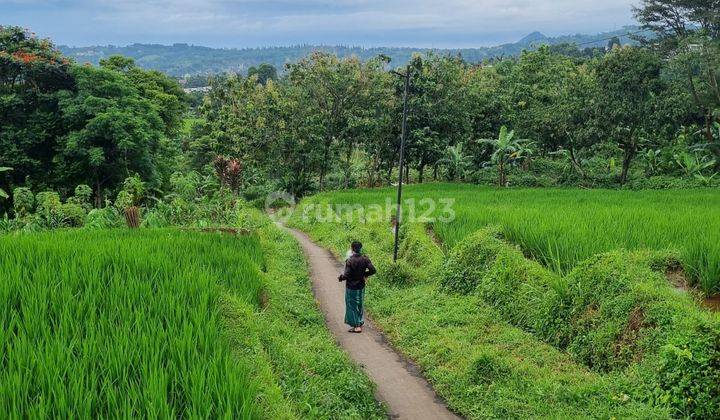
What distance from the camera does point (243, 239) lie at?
38.4ft

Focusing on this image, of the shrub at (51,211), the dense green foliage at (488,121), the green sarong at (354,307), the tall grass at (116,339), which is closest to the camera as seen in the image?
the tall grass at (116,339)

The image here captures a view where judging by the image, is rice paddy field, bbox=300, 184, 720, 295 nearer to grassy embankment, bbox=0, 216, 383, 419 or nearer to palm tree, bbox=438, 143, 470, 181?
grassy embankment, bbox=0, 216, 383, 419

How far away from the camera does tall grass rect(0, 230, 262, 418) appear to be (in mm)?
3535

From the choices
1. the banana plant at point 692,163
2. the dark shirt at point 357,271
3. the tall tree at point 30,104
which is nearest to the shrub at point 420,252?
the dark shirt at point 357,271

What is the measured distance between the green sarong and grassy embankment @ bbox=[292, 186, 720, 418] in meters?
0.54

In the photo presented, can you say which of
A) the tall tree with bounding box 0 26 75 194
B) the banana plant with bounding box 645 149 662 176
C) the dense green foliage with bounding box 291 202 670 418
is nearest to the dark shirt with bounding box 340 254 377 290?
the dense green foliage with bounding box 291 202 670 418

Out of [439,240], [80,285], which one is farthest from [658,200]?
[80,285]

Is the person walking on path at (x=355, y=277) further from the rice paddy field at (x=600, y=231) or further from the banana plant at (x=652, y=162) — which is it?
the banana plant at (x=652, y=162)

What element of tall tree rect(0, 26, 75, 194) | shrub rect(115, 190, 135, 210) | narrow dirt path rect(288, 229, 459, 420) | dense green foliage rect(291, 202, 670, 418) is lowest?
narrow dirt path rect(288, 229, 459, 420)

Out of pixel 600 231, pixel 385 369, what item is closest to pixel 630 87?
pixel 600 231

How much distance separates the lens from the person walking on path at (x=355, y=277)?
8.30 meters

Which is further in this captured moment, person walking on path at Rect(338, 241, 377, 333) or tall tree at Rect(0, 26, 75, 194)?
tall tree at Rect(0, 26, 75, 194)

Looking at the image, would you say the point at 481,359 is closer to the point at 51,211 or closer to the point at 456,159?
the point at 51,211

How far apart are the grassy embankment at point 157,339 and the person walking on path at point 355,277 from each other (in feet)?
2.12
